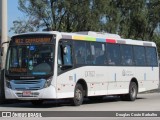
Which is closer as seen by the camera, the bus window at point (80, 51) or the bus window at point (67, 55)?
the bus window at point (67, 55)

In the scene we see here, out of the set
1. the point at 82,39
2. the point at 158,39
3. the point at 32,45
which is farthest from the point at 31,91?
the point at 158,39

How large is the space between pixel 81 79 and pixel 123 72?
386cm

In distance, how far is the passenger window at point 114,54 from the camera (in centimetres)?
2475

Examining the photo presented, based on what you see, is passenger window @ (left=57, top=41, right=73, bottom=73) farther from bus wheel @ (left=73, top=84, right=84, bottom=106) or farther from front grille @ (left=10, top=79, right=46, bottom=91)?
bus wheel @ (left=73, top=84, right=84, bottom=106)

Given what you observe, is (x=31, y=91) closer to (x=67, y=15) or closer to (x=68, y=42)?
(x=68, y=42)

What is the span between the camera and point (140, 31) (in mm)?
45656

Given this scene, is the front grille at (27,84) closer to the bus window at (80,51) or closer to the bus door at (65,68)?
the bus door at (65,68)

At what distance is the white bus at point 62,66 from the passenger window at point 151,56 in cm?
316

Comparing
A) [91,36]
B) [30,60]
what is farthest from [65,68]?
[91,36]

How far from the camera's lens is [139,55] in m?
27.4

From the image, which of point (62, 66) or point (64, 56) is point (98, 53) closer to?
point (64, 56)

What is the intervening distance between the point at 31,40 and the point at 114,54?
16.5 ft

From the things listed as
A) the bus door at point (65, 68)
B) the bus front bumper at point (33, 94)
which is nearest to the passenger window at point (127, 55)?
the bus door at point (65, 68)

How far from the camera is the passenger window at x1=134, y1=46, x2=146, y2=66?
1065 inches
